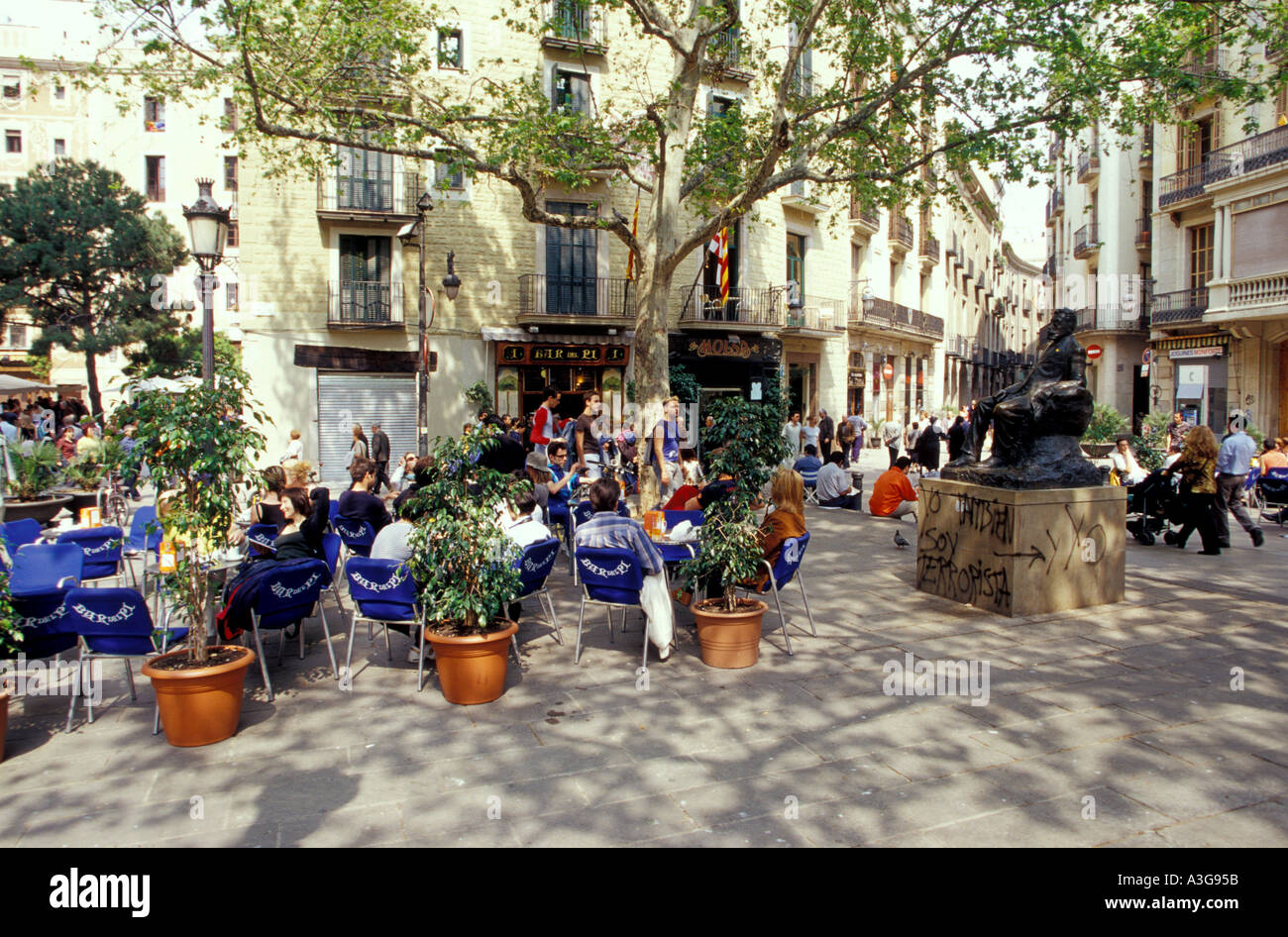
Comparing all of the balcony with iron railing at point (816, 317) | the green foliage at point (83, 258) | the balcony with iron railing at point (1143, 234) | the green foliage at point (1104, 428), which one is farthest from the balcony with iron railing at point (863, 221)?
the green foliage at point (83, 258)

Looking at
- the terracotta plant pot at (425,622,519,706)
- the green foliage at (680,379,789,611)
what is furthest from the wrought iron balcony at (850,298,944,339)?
the terracotta plant pot at (425,622,519,706)

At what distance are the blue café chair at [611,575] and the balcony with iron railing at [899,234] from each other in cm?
2701

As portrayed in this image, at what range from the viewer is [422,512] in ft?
18.2

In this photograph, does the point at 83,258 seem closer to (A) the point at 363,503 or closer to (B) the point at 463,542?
(A) the point at 363,503

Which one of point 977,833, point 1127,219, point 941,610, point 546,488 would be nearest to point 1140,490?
point 941,610

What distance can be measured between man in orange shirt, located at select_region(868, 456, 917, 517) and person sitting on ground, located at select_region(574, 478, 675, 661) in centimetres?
692

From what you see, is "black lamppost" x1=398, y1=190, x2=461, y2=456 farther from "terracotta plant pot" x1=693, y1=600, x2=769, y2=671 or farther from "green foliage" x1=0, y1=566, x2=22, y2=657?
"green foliage" x1=0, y1=566, x2=22, y2=657

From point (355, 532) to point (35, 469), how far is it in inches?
255

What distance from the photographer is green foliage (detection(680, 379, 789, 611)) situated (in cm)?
584

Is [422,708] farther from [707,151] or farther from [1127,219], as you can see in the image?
[1127,219]

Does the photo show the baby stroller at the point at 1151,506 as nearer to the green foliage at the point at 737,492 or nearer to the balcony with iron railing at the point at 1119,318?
the green foliage at the point at 737,492

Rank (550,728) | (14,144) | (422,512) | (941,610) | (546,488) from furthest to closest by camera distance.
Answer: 1. (14,144)
2. (546,488)
3. (941,610)
4. (422,512)
5. (550,728)

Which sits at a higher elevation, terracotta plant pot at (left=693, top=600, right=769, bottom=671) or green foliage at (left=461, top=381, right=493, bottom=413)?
green foliage at (left=461, top=381, right=493, bottom=413)

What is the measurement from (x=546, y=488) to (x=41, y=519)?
6.76m
